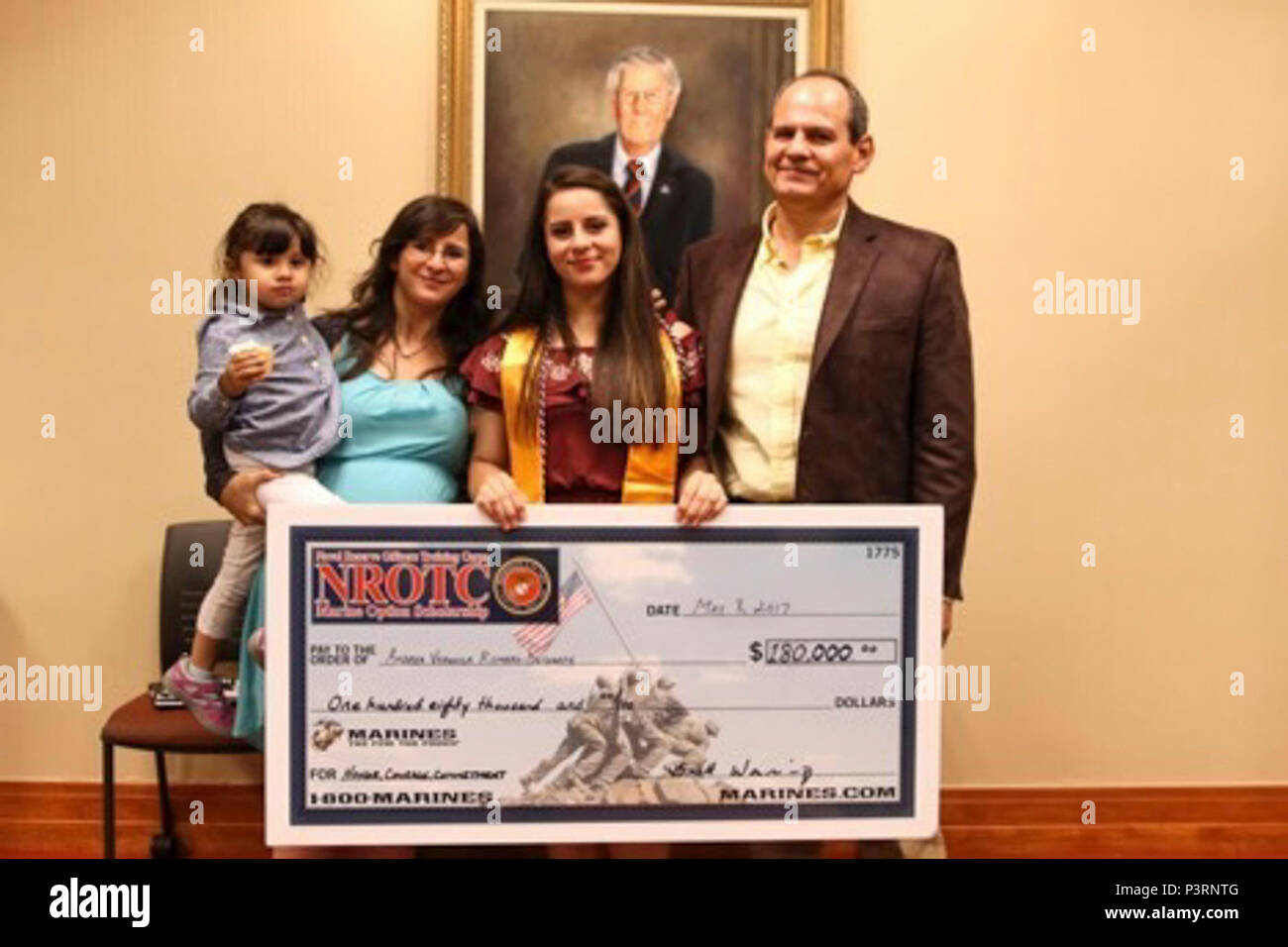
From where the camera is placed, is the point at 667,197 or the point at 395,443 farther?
the point at 667,197

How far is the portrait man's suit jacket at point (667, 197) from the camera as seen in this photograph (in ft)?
12.2

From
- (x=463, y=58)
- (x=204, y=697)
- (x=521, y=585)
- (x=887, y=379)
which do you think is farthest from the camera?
(x=463, y=58)

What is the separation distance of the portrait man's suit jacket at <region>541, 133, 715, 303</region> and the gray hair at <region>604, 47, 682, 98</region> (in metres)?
0.13

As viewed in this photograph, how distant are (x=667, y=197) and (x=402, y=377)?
3.88ft

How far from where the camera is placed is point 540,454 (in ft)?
8.85

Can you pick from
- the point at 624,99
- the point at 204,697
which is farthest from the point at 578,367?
the point at 624,99

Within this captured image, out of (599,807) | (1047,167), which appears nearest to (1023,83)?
(1047,167)

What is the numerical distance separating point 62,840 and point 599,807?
2.05 m

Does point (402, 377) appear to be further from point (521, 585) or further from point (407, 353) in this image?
point (521, 585)

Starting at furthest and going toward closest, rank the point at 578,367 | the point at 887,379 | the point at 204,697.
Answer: the point at 204,697
the point at 887,379
the point at 578,367

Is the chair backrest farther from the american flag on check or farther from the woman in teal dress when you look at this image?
the american flag on check

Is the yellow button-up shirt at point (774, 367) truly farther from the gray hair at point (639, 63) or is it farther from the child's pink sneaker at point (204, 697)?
the child's pink sneaker at point (204, 697)

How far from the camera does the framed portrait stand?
12.1ft
